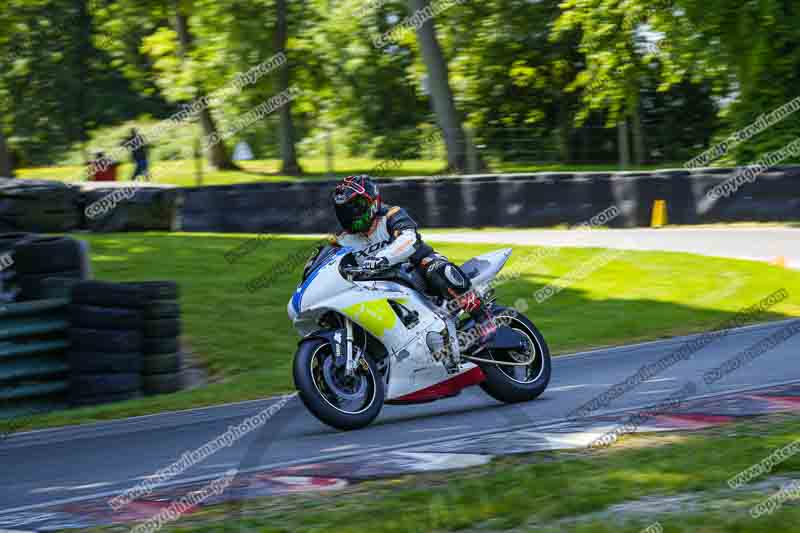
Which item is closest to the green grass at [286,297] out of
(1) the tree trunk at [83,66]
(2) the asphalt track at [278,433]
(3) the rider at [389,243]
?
(2) the asphalt track at [278,433]

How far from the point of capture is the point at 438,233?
71.7ft

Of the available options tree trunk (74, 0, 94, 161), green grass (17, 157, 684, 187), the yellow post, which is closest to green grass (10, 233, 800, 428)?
the yellow post

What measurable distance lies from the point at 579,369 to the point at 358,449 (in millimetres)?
3876

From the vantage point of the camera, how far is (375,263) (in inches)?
314

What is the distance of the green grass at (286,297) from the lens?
11300 millimetres

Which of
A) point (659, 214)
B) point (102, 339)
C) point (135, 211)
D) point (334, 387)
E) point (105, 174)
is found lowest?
point (105, 174)

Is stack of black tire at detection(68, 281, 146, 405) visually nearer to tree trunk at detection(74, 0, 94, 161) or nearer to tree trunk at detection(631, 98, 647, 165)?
tree trunk at detection(631, 98, 647, 165)

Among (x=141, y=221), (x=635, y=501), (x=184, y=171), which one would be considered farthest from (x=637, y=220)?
(x=184, y=171)

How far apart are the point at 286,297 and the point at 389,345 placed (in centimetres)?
653

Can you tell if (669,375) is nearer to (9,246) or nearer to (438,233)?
(9,246)

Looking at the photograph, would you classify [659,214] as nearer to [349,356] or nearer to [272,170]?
[349,356]

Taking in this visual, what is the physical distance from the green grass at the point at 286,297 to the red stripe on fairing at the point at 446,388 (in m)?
2.35

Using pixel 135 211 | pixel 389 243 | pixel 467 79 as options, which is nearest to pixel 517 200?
pixel 135 211

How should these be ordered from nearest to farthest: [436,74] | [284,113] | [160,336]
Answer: [160,336]
[436,74]
[284,113]
